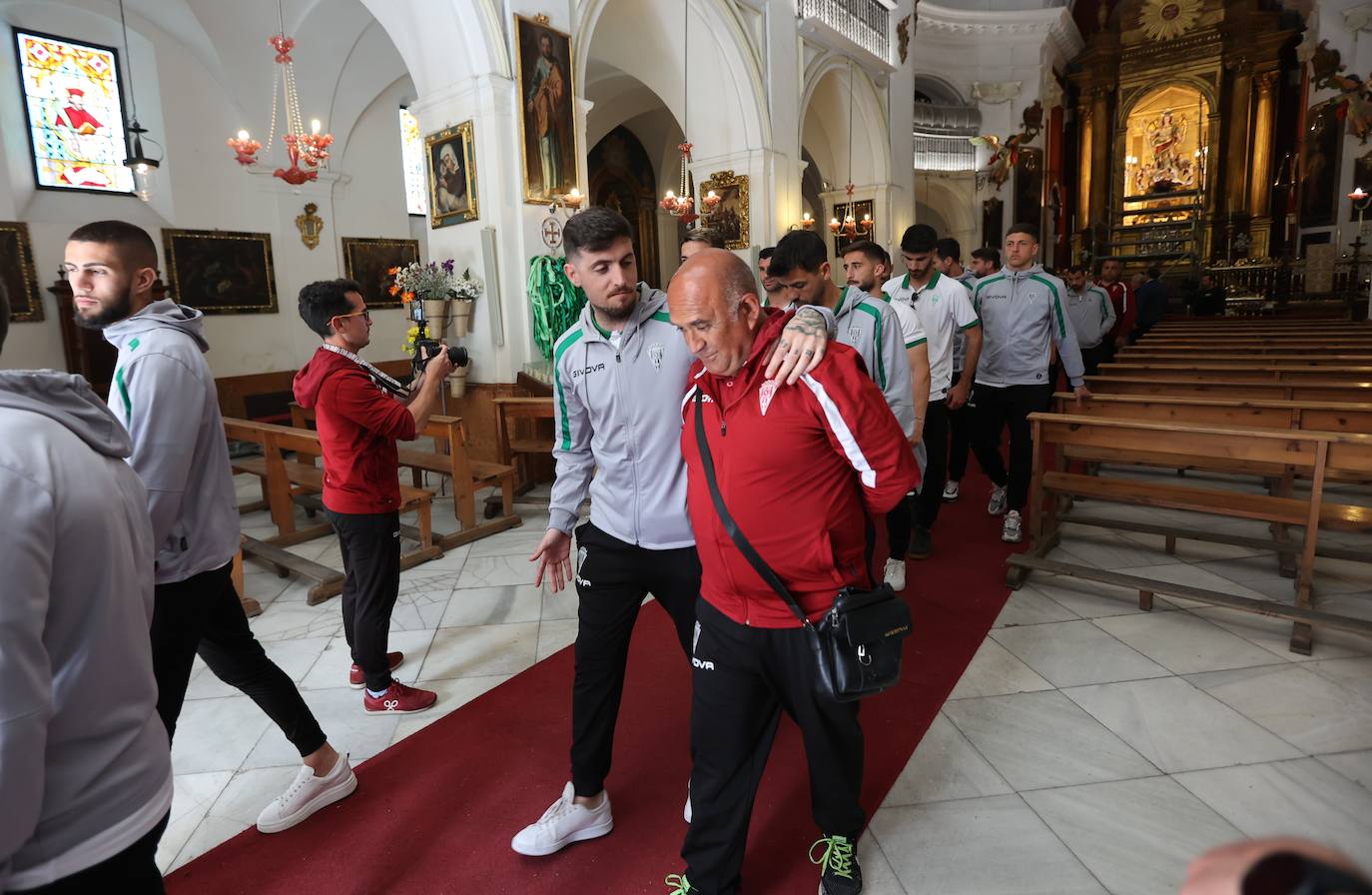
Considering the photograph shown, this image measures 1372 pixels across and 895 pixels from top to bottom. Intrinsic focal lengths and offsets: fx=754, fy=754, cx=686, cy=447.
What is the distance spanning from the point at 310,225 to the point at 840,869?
11.6 m

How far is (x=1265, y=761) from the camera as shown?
8.13 feet

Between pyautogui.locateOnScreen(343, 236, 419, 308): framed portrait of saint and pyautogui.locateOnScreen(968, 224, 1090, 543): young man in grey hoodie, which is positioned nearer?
pyautogui.locateOnScreen(968, 224, 1090, 543): young man in grey hoodie

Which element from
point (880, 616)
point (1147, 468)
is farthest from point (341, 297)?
point (1147, 468)

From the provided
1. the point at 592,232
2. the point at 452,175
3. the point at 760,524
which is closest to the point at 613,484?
the point at 760,524

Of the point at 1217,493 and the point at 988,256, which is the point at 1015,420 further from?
the point at 988,256

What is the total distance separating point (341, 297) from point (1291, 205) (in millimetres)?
20658

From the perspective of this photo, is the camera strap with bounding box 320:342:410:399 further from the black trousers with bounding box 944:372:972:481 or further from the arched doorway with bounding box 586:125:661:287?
the arched doorway with bounding box 586:125:661:287

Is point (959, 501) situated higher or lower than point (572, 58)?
lower

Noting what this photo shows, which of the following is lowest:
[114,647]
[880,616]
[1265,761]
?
[1265,761]

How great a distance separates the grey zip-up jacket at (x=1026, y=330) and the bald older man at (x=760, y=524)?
335cm

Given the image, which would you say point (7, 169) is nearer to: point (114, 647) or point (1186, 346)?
point (114, 647)

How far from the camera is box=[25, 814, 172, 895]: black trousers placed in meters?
1.03

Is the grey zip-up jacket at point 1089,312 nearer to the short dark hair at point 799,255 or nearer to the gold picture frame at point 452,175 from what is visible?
the short dark hair at point 799,255

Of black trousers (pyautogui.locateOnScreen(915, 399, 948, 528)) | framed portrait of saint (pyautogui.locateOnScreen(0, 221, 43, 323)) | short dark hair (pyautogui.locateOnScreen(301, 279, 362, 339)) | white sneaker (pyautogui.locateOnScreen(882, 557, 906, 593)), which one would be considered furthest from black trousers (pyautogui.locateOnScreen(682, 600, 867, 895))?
framed portrait of saint (pyautogui.locateOnScreen(0, 221, 43, 323))
